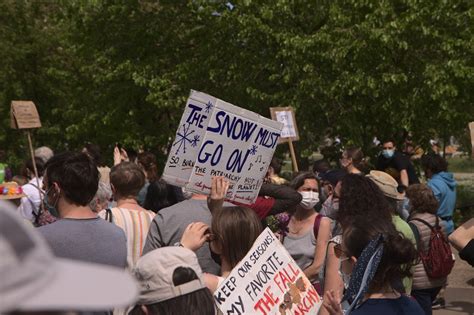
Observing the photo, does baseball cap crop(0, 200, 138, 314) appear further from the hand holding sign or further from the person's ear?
the hand holding sign

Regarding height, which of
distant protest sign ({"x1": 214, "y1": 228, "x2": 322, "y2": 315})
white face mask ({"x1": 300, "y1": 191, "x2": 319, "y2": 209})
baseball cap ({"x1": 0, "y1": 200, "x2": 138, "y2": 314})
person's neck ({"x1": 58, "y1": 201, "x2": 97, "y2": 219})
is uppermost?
baseball cap ({"x1": 0, "y1": 200, "x2": 138, "y2": 314})

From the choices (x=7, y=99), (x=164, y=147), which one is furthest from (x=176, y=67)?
(x=7, y=99)

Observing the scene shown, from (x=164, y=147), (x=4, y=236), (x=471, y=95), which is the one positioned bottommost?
(x=164, y=147)

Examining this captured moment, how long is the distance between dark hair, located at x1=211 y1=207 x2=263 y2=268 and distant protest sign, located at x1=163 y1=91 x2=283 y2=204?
2.55 ft

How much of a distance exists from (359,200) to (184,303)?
2493 millimetres

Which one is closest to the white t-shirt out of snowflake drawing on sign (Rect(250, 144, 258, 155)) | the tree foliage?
snowflake drawing on sign (Rect(250, 144, 258, 155))

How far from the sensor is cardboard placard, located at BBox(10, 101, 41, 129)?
9.88m

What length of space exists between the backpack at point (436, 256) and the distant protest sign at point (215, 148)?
224 cm

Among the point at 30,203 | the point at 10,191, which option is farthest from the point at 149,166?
the point at 10,191

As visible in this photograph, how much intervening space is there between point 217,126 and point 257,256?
1.11 meters

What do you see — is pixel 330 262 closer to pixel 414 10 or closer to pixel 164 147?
pixel 414 10

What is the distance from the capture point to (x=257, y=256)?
3.82 m

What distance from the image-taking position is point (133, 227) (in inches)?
192

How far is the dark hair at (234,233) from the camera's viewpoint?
3.82 m
